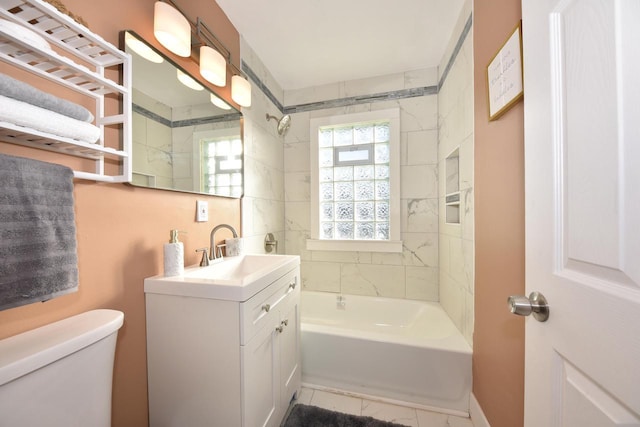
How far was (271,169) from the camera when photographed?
2.22m

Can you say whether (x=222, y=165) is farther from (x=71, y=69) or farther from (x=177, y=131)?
(x=71, y=69)

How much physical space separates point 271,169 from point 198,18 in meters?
1.16

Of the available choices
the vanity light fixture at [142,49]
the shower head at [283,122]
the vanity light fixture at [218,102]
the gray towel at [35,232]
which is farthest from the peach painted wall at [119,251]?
the shower head at [283,122]

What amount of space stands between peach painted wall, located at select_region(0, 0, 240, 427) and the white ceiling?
814 mm

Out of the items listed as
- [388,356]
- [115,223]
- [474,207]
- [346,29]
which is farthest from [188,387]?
[346,29]

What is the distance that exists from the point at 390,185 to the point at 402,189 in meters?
0.12

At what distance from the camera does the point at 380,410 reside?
1415 millimetres

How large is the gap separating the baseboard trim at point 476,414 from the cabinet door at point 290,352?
103cm

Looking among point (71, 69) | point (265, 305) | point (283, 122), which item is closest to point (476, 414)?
point (265, 305)

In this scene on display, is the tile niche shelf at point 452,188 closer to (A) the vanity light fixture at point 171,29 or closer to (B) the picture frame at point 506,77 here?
(B) the picture frame at point 506,77

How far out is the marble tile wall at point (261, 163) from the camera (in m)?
1.79

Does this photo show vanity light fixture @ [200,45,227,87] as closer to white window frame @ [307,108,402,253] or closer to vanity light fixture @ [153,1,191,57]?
vanity light fixture @ [153,1,191,57]

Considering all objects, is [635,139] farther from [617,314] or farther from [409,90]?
[409,90]

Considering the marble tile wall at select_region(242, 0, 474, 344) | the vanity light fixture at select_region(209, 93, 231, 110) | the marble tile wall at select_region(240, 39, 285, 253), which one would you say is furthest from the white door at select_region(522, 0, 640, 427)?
the marble tile wall at select_region(240, 39, 285, 253)
